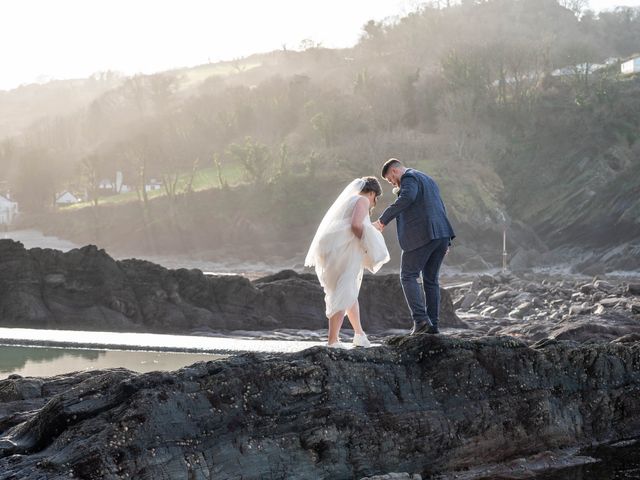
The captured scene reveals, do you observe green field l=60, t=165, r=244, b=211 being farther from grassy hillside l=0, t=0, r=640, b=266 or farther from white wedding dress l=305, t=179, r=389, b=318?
Answer: white wedding dress l=305, t=179, r=389, b=318

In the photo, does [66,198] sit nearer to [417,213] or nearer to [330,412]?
[417,213]

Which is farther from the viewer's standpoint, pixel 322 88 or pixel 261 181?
pixel 322 88

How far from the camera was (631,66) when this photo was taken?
307 ft

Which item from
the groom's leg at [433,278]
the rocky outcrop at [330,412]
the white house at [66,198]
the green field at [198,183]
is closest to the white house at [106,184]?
the white house at [66,198]

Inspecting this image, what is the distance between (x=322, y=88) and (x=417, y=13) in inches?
1028

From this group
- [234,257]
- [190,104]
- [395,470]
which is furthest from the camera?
[190,104]

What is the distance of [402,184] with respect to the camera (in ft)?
34.2

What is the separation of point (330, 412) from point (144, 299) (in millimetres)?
13509

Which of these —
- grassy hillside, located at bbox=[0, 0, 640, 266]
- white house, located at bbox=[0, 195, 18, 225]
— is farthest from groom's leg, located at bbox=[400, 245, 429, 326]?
white house, located at bbox=[0, 195, 18, 225]

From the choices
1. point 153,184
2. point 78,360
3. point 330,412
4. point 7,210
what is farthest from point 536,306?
point 7,210

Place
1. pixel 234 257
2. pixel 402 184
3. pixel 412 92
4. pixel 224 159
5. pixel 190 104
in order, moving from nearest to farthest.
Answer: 1. pixel 402 184
2. pixel 234 257
3. pixel 412 92
4. pixel 224 159
5. pixel 190 104

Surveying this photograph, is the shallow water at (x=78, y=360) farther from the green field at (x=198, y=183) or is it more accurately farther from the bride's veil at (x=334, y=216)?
the green field at (x=198, y=183)

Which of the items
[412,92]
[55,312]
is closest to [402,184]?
[55,312]

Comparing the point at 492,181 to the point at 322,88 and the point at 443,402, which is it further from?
the point at 443,402
